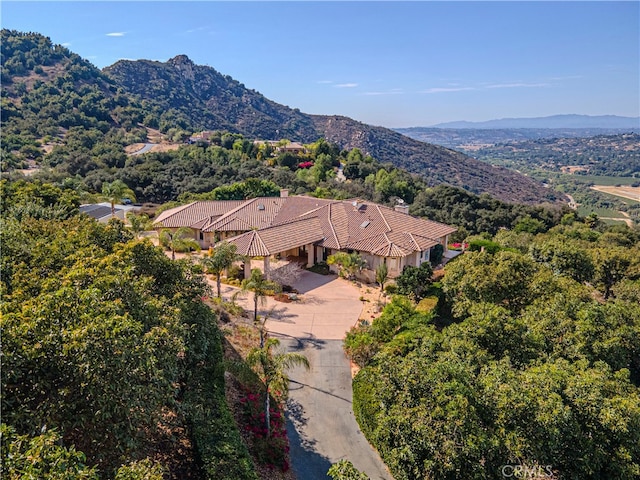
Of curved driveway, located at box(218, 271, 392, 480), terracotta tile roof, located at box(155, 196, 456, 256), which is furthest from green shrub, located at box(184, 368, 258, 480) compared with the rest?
terracotta tile roof, located at box(155, 196, 456, 256)

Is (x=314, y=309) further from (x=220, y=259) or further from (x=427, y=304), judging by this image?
(x=427, y=304)

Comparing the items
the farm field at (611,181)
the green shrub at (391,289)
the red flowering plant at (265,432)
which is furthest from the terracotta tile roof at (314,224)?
the farm field at (611,181)

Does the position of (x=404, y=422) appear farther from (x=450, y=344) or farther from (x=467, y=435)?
(x=450, y=344)

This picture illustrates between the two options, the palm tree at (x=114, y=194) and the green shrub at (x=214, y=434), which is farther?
the palm tree at (x=114, y=194)

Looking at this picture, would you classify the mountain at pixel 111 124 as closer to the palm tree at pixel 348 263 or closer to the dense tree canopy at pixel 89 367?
the palm tree at pixel 348 263

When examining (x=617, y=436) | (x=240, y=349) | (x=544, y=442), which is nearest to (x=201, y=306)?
(x=240, y=349)

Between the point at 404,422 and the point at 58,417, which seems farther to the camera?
the point at 404,422

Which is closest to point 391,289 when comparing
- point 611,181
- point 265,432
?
point 265,432
